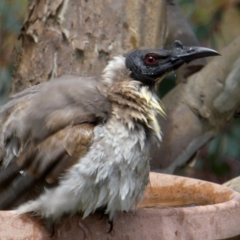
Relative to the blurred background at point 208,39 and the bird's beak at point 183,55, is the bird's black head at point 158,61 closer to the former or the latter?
the bird's beak at point 183,55

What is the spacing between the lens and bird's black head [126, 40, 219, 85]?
121 inches

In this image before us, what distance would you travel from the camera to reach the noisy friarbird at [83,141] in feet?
9.00

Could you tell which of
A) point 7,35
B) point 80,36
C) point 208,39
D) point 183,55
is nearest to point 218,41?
point 208,39

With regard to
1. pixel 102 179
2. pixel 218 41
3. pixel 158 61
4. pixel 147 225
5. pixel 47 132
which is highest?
pixel 158 61

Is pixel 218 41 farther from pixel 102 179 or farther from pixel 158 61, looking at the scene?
pixel 102 179

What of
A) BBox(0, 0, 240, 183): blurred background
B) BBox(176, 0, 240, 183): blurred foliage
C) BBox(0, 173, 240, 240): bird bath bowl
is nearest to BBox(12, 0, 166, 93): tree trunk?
BBox(0, 0, 240, 183): blurred background

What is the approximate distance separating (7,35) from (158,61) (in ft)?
8.53

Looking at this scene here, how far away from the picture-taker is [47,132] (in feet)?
9.20

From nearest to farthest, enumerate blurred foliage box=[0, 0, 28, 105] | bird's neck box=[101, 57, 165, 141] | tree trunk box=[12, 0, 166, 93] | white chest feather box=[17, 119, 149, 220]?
white chest feather box=[17, 119, 149, 220] < bird's neck box=[101, 57, 165, 141] < tree trunk box=[12, 0, 166, 93] < blurred foliage box=[0, 0, 28, 105]

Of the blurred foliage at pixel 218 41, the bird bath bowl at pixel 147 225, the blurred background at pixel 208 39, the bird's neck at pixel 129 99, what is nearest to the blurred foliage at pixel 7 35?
the blurred background at pixel 208 39

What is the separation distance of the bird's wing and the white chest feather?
4 cm

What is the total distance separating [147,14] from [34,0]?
1.91ft

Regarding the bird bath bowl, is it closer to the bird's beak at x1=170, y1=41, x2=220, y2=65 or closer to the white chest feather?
the white chest feather

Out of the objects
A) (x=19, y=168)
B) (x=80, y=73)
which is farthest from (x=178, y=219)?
(x=80, y=73)
